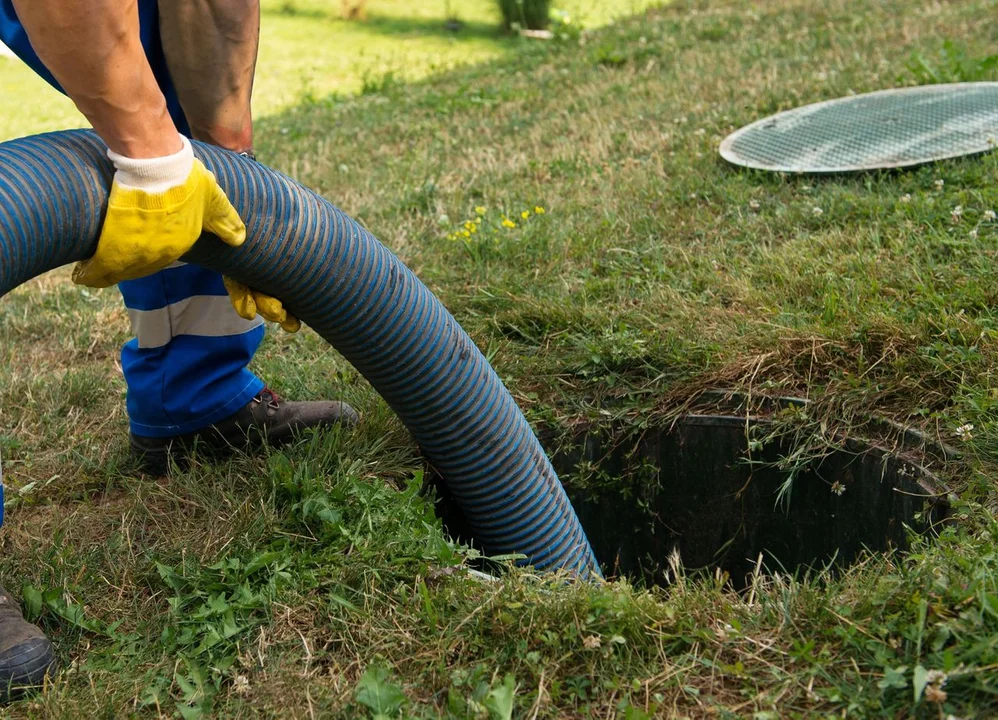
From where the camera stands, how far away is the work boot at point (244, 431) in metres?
2.66

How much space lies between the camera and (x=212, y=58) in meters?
2.40

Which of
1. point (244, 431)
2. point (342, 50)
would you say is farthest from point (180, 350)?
point (342, 50)

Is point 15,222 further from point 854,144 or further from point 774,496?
point 854,144

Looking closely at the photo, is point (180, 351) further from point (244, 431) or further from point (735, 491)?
point (735, 491)

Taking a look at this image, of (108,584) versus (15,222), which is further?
(108,584)

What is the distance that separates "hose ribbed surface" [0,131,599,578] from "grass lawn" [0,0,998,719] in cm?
19

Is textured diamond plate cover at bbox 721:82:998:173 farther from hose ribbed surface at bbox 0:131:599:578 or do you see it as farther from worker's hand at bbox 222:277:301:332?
worker's hand at bbox 222:277:301:332

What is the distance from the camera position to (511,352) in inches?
123

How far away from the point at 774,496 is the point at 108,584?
1731 millimetres

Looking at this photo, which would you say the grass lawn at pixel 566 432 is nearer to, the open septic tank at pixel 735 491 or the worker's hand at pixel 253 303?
the open septic tank at pixel 735 491

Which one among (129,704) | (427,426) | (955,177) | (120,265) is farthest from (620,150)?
(129,704)

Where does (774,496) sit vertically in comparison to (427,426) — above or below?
below

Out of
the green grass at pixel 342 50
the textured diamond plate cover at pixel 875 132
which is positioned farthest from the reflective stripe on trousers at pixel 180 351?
the green grass at pixel 342 50

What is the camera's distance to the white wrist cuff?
1829 millimetres
